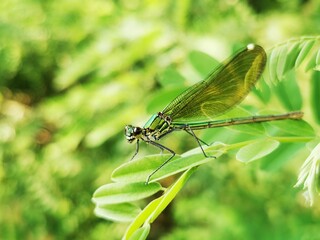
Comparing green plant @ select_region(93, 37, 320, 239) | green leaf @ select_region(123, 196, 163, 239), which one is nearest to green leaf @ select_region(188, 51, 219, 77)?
green plant @ select_region(93, 37, 320, 239)

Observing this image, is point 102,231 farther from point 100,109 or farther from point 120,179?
point 120,179

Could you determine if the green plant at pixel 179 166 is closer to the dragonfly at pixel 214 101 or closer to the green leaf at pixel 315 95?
the dragonfly at pixel 214 101

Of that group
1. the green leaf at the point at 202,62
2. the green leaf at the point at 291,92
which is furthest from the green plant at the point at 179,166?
the green leaf at the point at 202,62

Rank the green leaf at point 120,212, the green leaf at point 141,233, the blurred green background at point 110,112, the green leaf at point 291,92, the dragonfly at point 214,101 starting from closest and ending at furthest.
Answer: the green leaf at point 141,233
the green leaf at point 120,212
the dragonfly at point 214,101
the green leaf at point 291,92
the blurred green background at point 110,112

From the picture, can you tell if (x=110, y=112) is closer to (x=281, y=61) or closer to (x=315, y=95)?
(x=315, y=95)

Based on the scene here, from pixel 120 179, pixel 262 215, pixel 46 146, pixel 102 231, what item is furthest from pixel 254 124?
pixel 46 146

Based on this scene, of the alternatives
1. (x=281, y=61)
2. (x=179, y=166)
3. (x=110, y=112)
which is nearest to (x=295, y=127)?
(x=281, y=61)
